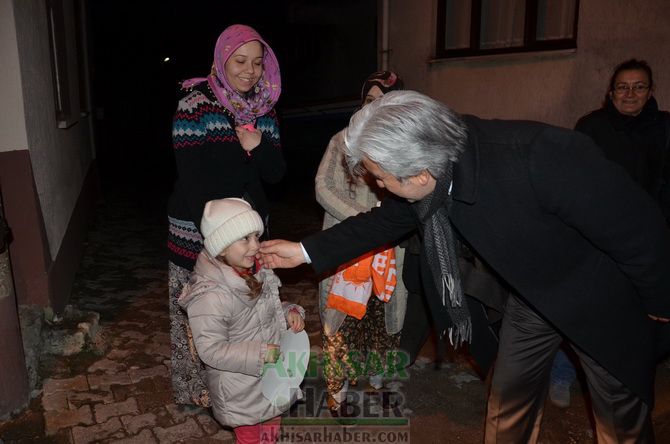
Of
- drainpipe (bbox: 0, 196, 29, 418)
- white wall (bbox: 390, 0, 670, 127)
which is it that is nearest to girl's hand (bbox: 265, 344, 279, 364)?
drainpipe (bbox: 0, 196, 29, 418)

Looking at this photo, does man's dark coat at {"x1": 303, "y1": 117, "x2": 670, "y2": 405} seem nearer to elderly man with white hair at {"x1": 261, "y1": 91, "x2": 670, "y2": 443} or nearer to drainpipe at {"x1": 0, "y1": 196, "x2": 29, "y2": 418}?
elderly man with white hair at {"x1": 261, "y1": 91, "x2": 670, "y2": 443}

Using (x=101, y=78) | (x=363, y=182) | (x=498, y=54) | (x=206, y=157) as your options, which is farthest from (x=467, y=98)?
(x=101, y=78)

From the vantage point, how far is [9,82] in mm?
3980

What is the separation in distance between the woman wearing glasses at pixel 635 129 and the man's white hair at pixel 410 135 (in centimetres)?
234

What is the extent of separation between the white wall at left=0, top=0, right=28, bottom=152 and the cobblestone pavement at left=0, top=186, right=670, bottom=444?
1.60 m

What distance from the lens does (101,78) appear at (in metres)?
24.5

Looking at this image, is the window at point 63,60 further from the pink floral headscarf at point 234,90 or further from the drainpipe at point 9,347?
the pink floral headscarf at point 234,90

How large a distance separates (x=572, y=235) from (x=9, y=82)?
3.65 meters

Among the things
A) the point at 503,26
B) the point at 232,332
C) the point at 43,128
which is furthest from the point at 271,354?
the point at 503,26

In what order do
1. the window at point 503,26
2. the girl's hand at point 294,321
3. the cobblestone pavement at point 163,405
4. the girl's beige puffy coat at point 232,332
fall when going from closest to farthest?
the girl's beige puffy coat at point 232,332 → the girl's hand at point 294,321 → the cobblestone pavement at point 163,405 → the window at point 503,26

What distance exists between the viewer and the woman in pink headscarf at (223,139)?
9.60ft

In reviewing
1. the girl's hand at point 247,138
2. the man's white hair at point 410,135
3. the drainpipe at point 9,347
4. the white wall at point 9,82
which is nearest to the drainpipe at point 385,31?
the white wall at point 9,82

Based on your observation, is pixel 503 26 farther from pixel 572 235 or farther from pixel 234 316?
pixel 234 316

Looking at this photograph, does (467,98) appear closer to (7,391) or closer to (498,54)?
(498,54)
